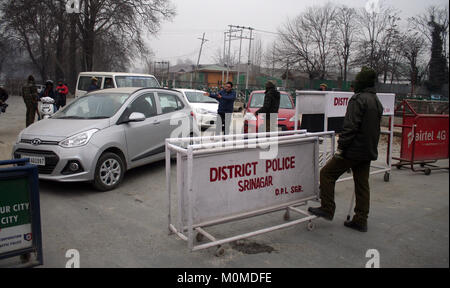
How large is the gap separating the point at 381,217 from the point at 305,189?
1386mm

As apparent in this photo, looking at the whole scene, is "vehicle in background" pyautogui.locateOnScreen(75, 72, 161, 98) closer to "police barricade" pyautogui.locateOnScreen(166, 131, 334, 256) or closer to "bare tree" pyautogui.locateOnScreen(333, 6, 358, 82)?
"police barricade" pyautogui.locateOnScreen(166, 131, 334, 256)

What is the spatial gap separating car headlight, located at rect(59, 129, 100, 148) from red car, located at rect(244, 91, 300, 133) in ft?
14.4

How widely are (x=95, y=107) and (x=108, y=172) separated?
1.51m

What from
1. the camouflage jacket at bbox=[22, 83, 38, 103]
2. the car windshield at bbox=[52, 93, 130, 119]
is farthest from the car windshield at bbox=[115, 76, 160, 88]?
the car windshield at bbox=[52, 93, 130, 119]

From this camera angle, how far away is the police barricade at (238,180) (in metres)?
3.86

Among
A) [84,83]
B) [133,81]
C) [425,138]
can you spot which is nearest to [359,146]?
[425,138]

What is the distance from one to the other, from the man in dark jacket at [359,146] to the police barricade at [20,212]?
3.24 m

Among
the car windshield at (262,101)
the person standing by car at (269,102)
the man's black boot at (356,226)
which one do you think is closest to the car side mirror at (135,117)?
the person standing by car at (269,102)

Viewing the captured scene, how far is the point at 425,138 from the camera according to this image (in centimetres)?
847

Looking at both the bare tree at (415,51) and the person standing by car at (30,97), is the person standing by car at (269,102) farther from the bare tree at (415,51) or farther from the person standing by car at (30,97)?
the bare tree at (415,51)

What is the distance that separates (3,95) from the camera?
11.7m

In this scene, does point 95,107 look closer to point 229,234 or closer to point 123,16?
point 229,234

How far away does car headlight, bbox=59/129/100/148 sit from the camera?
594cm
